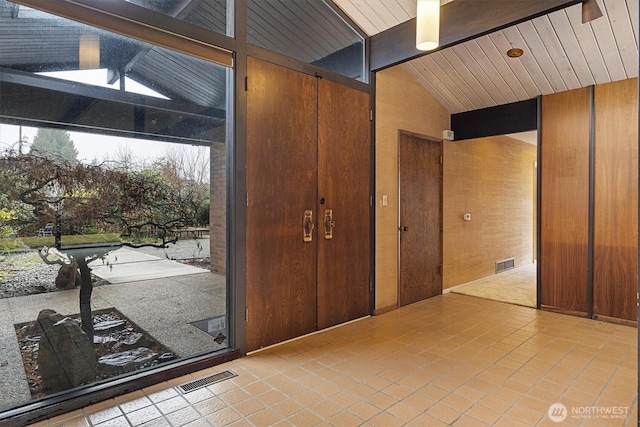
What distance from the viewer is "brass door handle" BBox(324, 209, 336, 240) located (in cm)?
355

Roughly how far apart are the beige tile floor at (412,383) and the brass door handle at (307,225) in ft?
3.03

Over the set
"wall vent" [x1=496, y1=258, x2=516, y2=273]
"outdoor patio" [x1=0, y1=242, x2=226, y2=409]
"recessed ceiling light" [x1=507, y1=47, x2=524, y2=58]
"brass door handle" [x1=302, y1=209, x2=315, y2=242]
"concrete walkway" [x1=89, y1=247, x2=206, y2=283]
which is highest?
"recessed ceiling light" [x1=507, y1=47, x2=524, y2=58]

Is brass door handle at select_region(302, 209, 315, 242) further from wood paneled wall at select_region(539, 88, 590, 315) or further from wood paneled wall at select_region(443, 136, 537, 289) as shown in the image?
wood paneled wall at select_region(539, 88, 590, 315)

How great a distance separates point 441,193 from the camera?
5.02 m

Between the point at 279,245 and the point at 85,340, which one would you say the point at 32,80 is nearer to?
the point at 85,340

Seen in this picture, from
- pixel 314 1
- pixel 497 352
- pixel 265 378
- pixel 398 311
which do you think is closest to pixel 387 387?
pixel 265 378

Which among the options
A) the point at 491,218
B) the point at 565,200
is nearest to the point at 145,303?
the point at 565,200

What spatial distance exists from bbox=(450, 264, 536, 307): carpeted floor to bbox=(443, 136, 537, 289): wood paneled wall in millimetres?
134

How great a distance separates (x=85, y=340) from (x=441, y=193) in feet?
14.0

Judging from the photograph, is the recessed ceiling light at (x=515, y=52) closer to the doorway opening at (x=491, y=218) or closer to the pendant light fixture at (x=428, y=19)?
the doorway opening at (x=491, y=218)

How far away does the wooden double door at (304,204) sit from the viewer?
305cm

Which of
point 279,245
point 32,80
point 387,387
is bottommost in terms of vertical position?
point 387,387
